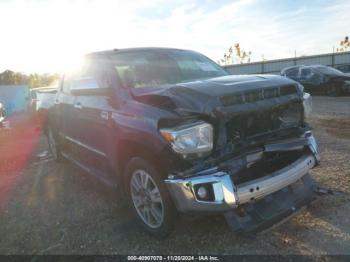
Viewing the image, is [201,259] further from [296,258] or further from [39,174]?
[39,174]

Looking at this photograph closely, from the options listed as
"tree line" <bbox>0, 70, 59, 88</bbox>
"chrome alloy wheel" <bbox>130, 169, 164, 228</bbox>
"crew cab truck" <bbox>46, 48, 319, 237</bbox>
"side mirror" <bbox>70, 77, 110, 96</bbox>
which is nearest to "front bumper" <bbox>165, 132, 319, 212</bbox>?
"crew cab truck" <bbox>46, 48, 319, 237</bbox>

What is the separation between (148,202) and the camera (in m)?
3.37

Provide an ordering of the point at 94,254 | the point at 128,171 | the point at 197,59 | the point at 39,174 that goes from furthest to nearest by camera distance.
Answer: the point at 39,174, the point at 197,59, the point at 128,171, the point at 94,254

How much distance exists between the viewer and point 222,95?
2996 millimetres

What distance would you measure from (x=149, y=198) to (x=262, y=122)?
1.33 metres

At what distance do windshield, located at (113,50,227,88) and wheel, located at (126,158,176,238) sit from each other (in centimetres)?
97

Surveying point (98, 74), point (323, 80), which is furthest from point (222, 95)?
point (323, 80)

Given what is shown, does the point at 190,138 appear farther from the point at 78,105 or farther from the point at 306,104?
the point at 78,105

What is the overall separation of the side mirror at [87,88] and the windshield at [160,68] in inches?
11.5

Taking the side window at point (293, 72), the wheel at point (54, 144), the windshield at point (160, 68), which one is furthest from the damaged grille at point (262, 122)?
the side window at point (293, 72)

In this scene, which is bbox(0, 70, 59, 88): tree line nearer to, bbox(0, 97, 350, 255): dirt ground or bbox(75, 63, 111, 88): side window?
bbox(0, 97, 350, 255): dirt ground

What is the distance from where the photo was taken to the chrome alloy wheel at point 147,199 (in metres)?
3.24

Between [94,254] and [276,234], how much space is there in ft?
5.66

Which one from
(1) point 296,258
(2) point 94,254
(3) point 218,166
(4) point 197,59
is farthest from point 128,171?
(4) point 197,59
